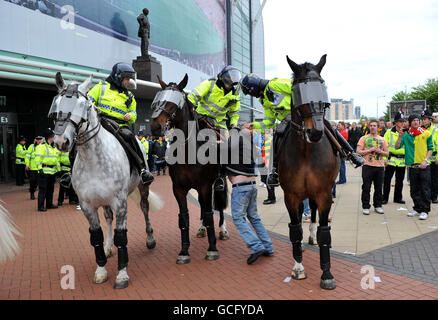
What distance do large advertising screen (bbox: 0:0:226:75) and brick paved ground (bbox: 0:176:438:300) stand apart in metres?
11.7

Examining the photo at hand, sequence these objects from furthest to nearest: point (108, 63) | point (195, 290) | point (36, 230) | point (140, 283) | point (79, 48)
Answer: point (108, 63)
point (79, 48)
point (36, 230)
point (140, 283)
point (195, 290)

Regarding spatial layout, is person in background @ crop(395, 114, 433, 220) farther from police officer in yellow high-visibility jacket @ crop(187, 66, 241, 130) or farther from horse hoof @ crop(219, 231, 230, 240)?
police officer in yellow high-visibility jacket @ crop(187, 66, 241, 130)

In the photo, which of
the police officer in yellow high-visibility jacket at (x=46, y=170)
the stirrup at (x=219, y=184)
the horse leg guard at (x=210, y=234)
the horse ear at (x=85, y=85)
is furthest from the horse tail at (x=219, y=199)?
the police officer in yellow high-visibility jacket at (x=46, y=170)

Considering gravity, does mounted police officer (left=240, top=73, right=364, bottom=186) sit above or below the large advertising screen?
below

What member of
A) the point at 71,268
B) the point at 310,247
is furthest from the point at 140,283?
the point at 310,247

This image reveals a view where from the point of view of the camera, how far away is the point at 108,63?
731 inches

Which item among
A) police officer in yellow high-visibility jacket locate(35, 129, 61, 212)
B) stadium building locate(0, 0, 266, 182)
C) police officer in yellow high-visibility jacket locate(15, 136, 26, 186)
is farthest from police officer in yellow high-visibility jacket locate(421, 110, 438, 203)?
police officer in yellow high-visibility jacket locate(15, 136, 26, 186)

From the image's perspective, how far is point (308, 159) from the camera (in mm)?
4387

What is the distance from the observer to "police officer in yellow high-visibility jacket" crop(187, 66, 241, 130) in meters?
5.95

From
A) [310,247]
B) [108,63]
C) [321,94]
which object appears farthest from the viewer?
[108,63]

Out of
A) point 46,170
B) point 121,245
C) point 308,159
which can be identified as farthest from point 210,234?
point 46,170

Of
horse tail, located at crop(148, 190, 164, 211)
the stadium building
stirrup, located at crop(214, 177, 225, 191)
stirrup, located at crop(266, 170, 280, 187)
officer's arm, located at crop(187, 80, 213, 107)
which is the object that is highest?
the stadium building

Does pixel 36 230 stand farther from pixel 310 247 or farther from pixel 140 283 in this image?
pixel 310 247
